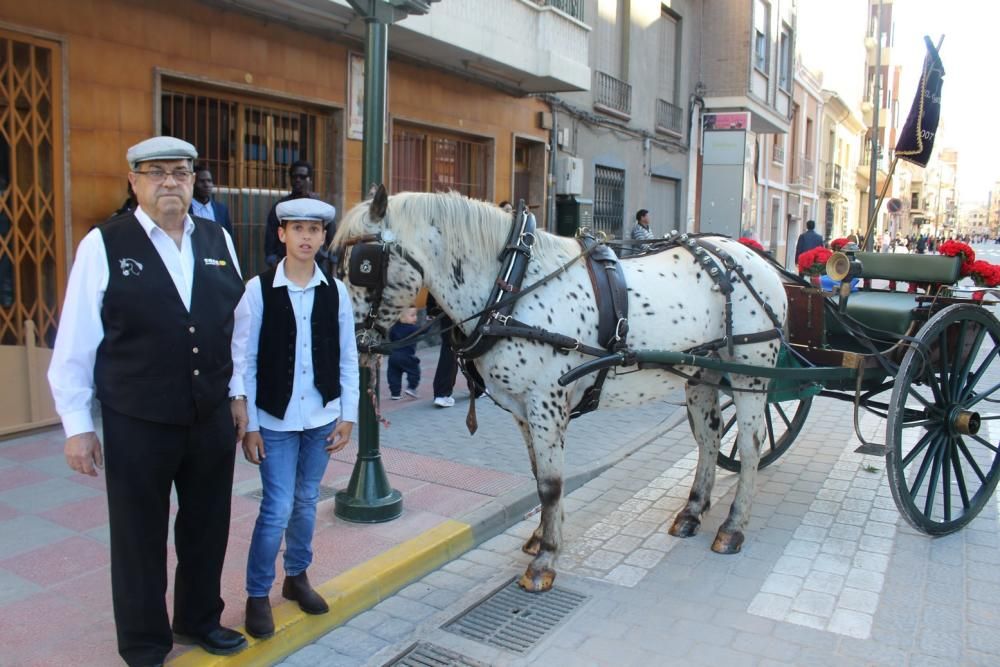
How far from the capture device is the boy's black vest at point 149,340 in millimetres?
2582

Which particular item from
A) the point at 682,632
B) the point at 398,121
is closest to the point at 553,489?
the point at 682,632

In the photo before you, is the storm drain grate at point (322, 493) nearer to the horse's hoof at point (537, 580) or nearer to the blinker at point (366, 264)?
the horse's hoof at point (537, 580)

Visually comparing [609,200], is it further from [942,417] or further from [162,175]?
[162,175]

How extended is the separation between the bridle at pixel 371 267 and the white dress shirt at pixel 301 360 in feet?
0.46

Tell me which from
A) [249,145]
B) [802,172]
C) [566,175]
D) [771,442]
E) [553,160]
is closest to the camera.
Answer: [771,442]

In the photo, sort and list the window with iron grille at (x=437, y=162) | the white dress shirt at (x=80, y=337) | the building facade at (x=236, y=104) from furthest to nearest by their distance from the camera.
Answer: the window with iron grille at (x=437, y=162), the building facade at (x=236, y=104), the white dress shirt at (x=80, y=337)

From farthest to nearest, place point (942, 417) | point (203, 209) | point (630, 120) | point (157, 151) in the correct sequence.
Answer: point (630, 120) → point (203, 209) → point (942, 417) → point (157, 151)

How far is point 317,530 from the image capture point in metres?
4.41

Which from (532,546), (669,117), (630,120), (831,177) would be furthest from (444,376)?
(831,177)

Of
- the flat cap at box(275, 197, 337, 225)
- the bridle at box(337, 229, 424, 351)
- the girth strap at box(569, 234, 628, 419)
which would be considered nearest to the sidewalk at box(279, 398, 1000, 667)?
the girth strap at box(569, 234, 628, 419)

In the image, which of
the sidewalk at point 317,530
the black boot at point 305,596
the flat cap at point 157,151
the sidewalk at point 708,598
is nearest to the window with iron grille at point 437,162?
the sidewalk at point 317,530

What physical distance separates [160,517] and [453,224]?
179 centimetres

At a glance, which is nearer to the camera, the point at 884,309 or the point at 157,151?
the point at 157,151

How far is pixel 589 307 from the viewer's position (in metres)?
3.91
